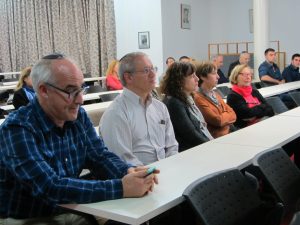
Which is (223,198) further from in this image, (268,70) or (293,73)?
(293,73)

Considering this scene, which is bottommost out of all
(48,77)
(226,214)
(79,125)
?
(226,214)

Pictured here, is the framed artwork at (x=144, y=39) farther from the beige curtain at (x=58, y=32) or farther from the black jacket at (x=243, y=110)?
the black jacket at (x=243, y=110)

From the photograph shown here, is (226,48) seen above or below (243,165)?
above

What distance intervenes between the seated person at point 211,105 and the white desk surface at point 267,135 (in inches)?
12.6

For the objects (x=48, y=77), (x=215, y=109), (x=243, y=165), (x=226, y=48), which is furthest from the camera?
(x=226, y=48)

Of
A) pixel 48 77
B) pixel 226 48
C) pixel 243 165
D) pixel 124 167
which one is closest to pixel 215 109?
pixel 243 165

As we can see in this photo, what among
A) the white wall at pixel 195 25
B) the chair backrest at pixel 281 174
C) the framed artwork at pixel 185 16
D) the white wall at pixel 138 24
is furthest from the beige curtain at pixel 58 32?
the chair backrest at pixel 281 174

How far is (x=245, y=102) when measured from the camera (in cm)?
447

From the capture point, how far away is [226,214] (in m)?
1.89

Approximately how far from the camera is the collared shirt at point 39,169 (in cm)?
174

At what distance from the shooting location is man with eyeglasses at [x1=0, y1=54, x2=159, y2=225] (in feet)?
5.73

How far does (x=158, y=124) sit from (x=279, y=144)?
832 mm

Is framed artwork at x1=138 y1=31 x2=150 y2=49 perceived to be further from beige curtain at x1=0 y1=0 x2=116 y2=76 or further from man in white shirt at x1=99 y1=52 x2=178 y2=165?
man in white shirt at x1=99 y1=52 x2=178 y2=165

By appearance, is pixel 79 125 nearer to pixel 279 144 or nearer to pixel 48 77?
pixel 48 77
